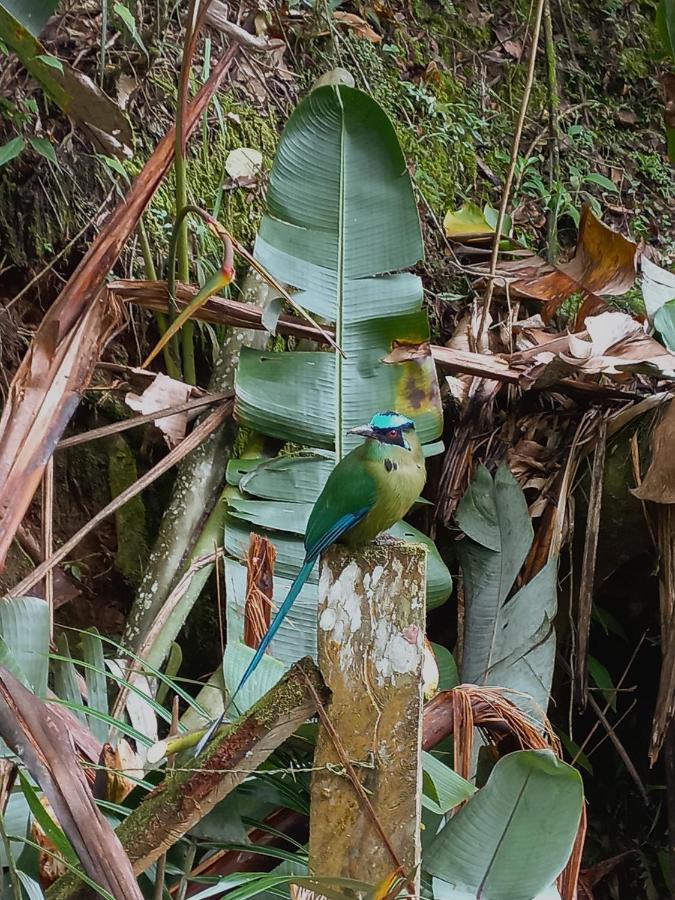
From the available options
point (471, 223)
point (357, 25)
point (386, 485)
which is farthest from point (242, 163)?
point (386, 485)

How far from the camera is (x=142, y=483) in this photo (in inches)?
101

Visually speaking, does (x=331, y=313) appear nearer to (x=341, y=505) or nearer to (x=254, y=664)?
(x=341, y=505)

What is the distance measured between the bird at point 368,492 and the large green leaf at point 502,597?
33.2 inches

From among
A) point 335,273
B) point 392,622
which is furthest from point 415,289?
point 392,622

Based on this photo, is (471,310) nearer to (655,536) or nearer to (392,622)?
(655,536)

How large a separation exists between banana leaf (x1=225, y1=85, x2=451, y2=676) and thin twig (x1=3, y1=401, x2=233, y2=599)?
0.45 ft

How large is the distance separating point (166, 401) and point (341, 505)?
3.53 feet

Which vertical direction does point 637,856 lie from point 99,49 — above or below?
below

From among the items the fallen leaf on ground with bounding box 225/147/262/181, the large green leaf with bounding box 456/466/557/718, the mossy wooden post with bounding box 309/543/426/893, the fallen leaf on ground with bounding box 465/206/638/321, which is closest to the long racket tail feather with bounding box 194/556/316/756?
the mossy wooden post with bounding box 309/543/426/893

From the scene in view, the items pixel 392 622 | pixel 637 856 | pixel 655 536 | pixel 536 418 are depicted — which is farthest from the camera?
pixel 637 856

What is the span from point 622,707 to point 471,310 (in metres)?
1.50

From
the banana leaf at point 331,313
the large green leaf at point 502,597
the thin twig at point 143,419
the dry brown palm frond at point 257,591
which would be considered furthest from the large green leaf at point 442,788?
the thin twig at point 143,419

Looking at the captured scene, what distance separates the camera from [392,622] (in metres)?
1.33

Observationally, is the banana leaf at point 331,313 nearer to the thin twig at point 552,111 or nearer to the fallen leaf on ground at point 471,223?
the fallen leaf on ground at point 471,223
